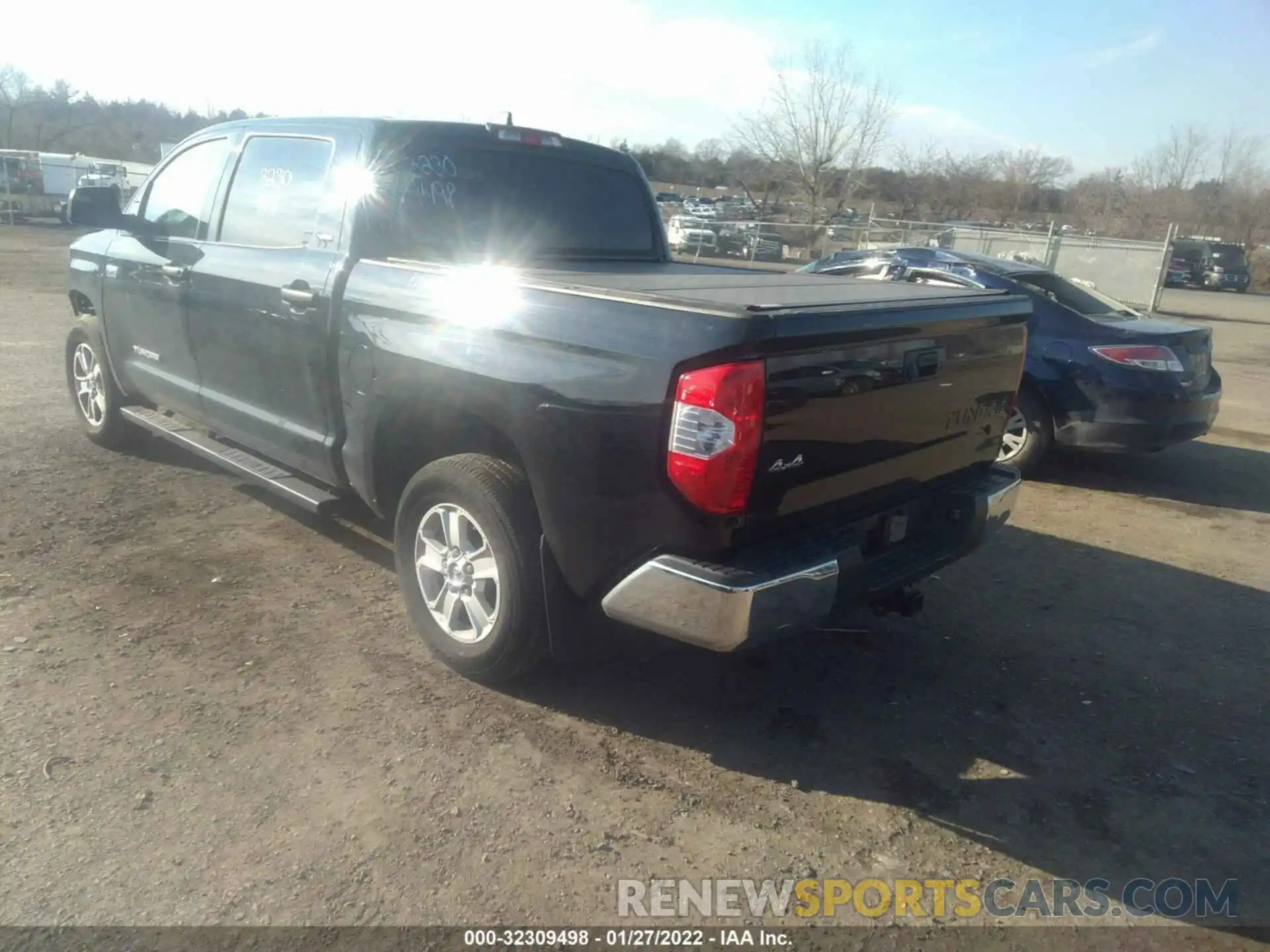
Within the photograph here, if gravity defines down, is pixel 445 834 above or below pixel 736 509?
below

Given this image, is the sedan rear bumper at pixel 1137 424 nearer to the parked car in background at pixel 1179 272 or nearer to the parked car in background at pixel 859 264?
the parked car in background at pixel 859 264

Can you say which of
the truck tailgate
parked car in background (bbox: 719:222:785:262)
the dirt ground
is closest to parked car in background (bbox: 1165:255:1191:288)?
parked car in background (bbox: 719:222:785:262)

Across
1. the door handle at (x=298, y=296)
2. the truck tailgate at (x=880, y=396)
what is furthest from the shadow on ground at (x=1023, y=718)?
the door handle at (x=298, y=296)

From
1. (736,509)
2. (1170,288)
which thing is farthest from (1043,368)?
(1170,288)

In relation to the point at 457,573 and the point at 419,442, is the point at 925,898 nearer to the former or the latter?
the point at 457,573

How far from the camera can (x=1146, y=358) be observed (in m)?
6.73

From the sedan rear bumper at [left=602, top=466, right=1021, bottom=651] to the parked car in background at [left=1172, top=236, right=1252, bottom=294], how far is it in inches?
1436

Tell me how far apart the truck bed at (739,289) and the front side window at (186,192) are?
6.92 feet

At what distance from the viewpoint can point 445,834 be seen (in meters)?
2.88

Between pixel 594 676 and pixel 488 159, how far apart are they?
2417 millimetres

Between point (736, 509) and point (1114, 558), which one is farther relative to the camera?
point (1114, 558)

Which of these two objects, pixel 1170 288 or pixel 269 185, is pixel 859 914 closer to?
pixel 269 185

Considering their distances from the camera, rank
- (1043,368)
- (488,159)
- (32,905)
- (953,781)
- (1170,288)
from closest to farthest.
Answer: (32,905), (953,781), (488,159), (1043,368), (1170,288)

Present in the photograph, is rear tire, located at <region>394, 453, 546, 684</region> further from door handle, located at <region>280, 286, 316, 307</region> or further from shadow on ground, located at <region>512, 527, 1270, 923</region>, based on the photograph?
door handle, located at <region>280, 286, 316, 307</region>
